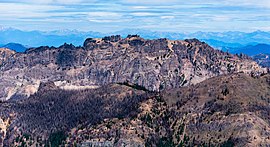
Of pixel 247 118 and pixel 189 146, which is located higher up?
pixel 247 118

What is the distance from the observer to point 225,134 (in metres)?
196

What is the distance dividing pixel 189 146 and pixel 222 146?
50.8ft

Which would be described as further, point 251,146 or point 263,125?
point 263,125

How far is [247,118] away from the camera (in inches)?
7776

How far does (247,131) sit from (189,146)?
1008 inches

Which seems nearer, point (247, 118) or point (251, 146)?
point (251, 146)

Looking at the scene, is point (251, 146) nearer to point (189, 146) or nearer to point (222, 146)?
point (222, 146)

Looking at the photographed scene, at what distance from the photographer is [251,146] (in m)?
181

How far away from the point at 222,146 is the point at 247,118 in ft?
60.5

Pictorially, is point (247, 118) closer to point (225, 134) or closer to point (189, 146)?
point (225, 134)

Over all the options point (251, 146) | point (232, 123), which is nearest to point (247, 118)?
point (232, 123)

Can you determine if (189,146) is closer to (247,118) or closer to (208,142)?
(208,142)

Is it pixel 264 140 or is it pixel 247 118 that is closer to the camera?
pixel 264 140

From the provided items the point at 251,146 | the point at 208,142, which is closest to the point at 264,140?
the point at 251,146
